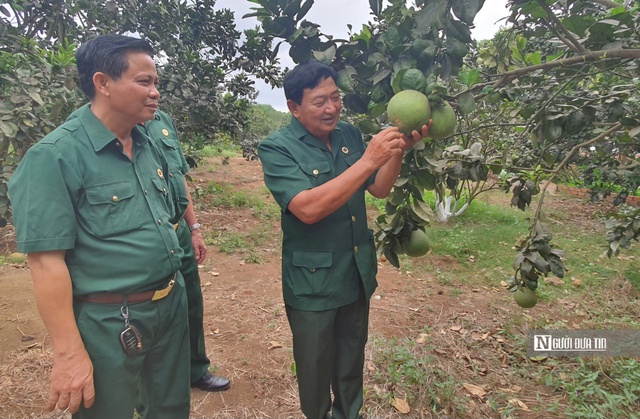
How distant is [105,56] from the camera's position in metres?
1.32

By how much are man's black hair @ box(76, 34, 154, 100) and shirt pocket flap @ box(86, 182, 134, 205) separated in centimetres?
35

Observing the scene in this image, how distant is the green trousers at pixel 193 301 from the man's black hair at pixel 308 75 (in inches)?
39.7

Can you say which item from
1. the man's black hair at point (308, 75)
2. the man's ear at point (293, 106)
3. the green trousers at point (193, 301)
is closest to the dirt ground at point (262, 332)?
the green trousers at point (193, 301)

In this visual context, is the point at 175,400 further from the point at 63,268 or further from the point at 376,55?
the point at 376,55

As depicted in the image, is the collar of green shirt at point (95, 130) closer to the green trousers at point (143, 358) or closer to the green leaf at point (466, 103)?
the green trousers at point (143, 358)

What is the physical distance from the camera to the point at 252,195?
8328mm

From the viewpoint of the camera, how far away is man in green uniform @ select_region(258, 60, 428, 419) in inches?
59.2

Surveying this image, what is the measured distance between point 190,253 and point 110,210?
0.91 metres

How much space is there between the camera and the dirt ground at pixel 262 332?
2391 mm

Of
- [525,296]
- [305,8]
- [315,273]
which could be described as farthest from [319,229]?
[525,296]

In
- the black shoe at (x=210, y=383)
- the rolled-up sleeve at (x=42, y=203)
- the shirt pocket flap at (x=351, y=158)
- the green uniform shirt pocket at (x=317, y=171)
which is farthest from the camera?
the black shoe at (x=210, y=383)

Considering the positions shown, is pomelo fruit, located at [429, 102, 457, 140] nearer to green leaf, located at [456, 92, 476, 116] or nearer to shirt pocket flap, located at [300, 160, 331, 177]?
green leaf, located at [456, 92, 476, 116]

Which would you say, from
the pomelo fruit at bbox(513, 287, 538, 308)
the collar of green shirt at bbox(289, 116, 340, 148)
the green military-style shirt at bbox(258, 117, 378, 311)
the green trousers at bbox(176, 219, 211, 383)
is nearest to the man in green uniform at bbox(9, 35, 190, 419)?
the green military-style shirt at bbox(258, 117, 378, 311)

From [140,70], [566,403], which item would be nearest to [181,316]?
[140,70]
